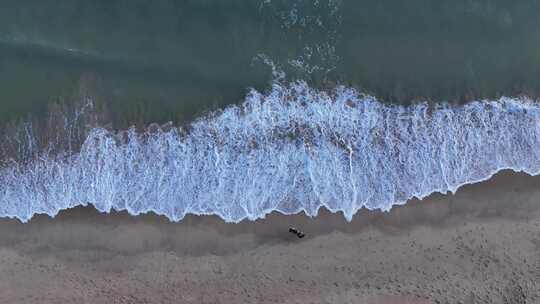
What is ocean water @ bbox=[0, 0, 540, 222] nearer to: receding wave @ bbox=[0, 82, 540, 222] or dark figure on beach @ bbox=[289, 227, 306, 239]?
receding wave @ bbox=[0, 82, 540, 222]

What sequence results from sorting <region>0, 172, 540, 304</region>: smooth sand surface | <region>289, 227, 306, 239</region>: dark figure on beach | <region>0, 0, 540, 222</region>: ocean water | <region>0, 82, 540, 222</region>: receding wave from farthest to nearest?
<region>0, 0, 540, 222</region>: ocean water
<region>0, 82, 540, 222</region>: receding wave
<region>289, 227, 306, 239</region>: dark figure on beach
<region>0, 172, 540, 304</region>: smooth sand surface

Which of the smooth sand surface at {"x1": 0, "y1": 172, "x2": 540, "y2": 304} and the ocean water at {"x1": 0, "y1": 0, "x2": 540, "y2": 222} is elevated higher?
the ocean water at {"x1": 0, "y1": 0, "x2": 540, "y2": 222}

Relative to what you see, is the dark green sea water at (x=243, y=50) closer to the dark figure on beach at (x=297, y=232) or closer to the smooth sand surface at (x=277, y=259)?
the smooth sand surface at (x=277, y=259)

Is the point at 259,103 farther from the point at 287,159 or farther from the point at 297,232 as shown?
the point at 297,232

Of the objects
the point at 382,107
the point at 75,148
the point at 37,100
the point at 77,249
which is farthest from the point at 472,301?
the point at 37,100

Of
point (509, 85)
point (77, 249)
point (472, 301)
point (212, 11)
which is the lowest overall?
point (472, 301)

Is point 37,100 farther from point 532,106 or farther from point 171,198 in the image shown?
point 532,106

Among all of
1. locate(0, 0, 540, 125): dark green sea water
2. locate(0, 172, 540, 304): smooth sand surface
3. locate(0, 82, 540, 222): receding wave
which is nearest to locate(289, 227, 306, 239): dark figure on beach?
locate(0, 172, 540, 304): smooth sand surface
